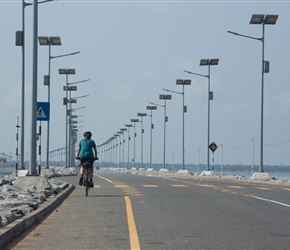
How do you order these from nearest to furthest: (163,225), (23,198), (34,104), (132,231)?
(132,231), (163,225), (23,198), (34,104)

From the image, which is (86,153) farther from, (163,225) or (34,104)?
(163,225)

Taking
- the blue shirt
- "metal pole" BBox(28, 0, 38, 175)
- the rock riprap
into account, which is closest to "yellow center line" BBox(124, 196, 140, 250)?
the rock riprap

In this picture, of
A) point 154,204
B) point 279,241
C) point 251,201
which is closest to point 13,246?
point 279,241

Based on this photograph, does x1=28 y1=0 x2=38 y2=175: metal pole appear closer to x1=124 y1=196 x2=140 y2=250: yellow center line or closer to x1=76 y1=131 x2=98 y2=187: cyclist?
x1=76 y1=131 x2=98 y2=187: cyclist

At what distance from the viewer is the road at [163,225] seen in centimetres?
1228

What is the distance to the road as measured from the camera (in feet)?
40.3

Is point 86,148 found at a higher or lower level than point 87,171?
higher

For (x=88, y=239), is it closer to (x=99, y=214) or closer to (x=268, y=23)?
(x=99, y=214)

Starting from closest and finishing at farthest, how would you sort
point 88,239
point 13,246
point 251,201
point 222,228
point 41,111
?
point 13,246 → point 88,239 → point 222,228 → point 251,201 → point 41,111

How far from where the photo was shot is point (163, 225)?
49.4ft

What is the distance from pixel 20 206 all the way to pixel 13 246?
476 centimetres

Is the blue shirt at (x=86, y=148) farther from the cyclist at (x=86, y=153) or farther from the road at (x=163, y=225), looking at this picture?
the road at (x=163, y=225)

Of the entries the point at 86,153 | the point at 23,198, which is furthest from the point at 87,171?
the point at 23,198

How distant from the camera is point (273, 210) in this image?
1903 centimetres
